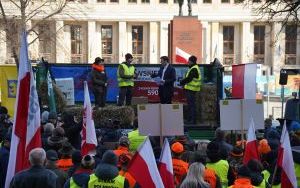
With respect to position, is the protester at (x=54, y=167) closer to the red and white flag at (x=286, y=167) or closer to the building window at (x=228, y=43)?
the red and white flag at (x=286, y=167)

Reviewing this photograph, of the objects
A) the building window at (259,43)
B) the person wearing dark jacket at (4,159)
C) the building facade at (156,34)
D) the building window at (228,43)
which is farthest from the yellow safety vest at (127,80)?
the building window at (259,43)

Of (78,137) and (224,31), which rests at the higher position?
(224,31)

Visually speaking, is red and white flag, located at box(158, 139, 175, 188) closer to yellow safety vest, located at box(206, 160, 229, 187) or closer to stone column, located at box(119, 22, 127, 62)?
yellow safety vest, located at box(206, 160, 229, 187)

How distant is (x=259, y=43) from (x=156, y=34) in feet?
43.1

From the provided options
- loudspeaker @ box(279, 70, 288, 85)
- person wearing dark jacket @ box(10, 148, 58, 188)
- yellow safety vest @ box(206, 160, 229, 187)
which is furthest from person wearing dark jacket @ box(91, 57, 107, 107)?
person wearing dark jacket @ box(10, 148, 58, 188)

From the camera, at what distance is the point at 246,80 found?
41.4ft

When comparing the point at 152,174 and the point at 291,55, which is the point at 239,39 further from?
the point at 152,174

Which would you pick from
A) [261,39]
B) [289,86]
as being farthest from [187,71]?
[261,39]

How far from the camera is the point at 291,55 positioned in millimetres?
74188

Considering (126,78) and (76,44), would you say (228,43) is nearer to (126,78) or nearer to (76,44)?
(76,44)

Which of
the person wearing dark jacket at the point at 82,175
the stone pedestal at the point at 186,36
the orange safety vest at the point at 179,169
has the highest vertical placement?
the stone pedestal at the point at 186,36

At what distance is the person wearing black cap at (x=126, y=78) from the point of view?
15470 millimetres

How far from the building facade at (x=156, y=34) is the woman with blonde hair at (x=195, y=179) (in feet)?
206

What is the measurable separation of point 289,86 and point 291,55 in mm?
31194
